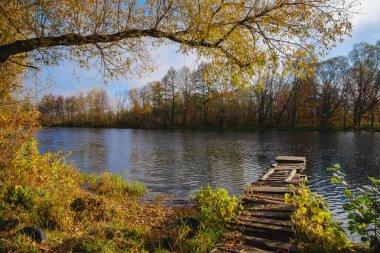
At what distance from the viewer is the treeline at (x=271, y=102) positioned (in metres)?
66.5

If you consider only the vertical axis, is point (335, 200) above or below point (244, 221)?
below

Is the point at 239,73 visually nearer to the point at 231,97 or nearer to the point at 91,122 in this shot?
the point at 231,97

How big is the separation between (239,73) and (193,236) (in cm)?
518

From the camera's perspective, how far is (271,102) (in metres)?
74.7

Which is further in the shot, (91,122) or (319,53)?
(91,122)

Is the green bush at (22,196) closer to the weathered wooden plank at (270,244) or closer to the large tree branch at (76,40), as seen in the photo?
the large tree branch at (76,40)

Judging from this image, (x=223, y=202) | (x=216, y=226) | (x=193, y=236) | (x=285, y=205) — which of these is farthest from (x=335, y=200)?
(x=193, y=236)

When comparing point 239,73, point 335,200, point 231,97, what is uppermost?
point 231,97

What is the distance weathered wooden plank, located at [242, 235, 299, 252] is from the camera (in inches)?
246

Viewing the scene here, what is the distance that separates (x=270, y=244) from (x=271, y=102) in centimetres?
7115

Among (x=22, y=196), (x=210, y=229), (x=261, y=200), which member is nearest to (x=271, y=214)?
(x=261, y=200)

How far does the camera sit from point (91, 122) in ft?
308

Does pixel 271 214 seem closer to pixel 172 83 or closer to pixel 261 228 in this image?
pixel 261 228

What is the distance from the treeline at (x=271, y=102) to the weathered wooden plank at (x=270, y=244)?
51287 mm
